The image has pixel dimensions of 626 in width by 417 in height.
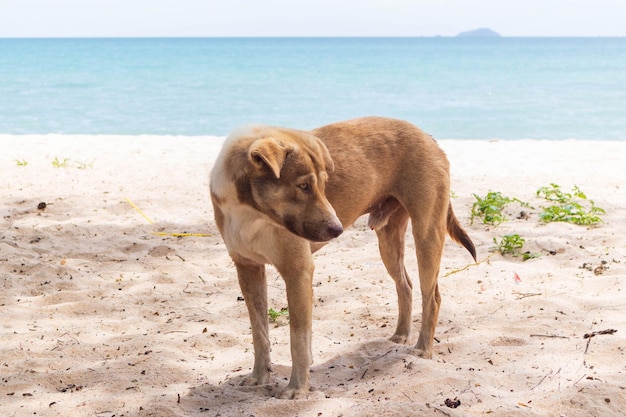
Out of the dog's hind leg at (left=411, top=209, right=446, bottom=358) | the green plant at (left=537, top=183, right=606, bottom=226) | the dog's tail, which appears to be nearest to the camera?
the dog's hind leg at (left=411, top=209, right=446, bottom=358)

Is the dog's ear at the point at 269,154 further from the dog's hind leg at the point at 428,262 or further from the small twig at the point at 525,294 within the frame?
the small twig at the point at 525,294

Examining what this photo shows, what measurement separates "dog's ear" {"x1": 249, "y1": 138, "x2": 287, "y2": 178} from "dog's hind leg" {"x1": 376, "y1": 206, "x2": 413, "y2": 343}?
162 cm

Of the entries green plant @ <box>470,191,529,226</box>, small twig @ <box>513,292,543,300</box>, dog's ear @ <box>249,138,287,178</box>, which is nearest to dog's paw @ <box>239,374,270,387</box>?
dog's ear @ <box>249,138,287,178</box>

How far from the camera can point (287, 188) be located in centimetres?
361

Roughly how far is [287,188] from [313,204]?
161mm

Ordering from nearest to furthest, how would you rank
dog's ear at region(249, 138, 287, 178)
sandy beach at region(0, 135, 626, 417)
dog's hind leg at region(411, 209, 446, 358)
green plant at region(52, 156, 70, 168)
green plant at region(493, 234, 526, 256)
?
dog's ear at region(249, 138, 287, 178) < sandy beach at region(0, 135, 626, 417) < dog's hind leg at region(411, 209, 446, 358) < green plant at region(493, 234, 526, 256) < green plant at region(52, 156, 70, 168)

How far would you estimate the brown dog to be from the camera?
3604 millimetres

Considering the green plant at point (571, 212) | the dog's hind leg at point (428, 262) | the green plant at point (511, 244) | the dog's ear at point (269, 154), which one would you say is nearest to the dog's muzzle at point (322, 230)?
the dog's ear at point (269, 154)

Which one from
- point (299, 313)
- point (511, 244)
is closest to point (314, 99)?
point (511, 244)

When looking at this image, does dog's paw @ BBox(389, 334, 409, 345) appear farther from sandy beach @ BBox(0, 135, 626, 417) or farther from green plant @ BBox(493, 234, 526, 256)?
green plant @ BBox(493, 234, 526, 256)

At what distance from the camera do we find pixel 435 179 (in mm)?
4531

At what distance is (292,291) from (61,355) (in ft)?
5.98

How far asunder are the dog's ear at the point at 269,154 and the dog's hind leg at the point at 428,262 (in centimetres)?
134

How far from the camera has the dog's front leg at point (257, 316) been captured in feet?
13.9
